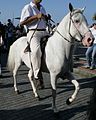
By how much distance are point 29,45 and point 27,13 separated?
0.75 meters

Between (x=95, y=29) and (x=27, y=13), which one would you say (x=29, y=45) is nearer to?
(x=27, y=13)

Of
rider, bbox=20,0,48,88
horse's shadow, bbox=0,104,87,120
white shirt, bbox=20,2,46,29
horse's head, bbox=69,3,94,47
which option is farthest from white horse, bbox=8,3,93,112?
white shirt, bbox=20,2,46,29

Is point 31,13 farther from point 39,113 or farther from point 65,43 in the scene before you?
point 39,113

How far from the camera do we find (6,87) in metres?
9.93

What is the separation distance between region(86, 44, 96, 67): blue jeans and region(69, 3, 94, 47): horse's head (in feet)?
19.7

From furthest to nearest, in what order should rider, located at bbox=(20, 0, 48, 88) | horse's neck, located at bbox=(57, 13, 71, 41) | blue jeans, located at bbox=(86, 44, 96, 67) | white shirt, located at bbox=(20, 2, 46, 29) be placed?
blue jeans, located at bbox=(86, 44, 96, 67)
white shirt, located at bbox=(20, 2, 46, 29)
rider, located at bbox=(20, 0, 48, 88)
horse's neck, located at bbox=(57, 13, 71, 41)

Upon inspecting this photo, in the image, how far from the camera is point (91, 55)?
13.3 m

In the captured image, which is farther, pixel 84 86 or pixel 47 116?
pixel 84 86

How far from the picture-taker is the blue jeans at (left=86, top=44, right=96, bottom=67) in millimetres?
12812

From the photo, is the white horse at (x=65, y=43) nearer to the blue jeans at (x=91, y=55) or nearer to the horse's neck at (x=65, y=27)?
the horse's neck at (x=65, y=27)

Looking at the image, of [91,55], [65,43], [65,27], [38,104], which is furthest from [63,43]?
[91,55]

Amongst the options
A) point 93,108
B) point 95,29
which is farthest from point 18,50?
point 93,108

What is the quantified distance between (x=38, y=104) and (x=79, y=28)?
210cm

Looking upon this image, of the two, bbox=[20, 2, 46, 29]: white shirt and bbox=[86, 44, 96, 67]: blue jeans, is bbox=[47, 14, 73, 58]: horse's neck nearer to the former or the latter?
bbox=[20, 2, 46, 29]: white shirt
